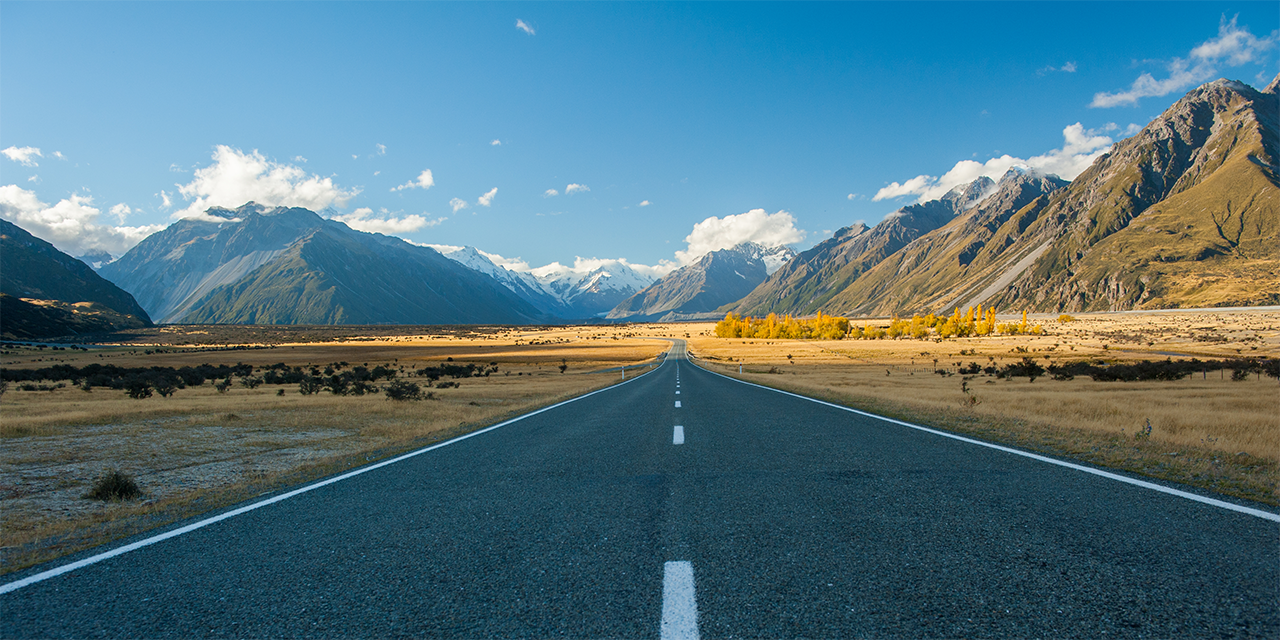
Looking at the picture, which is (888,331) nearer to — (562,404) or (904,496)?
(562,404)

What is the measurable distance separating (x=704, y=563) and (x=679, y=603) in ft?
2.41

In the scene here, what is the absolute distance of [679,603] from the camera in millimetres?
3449

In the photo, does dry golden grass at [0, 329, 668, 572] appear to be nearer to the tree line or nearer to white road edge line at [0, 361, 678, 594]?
white road edge line at [0, 361, 678, 594]

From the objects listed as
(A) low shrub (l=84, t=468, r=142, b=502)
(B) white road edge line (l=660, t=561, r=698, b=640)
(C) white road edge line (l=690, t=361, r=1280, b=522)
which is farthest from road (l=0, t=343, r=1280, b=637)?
(A) low shrub (l=84, t=468, r=142, b=502)

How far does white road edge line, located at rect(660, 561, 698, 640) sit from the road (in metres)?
0.02

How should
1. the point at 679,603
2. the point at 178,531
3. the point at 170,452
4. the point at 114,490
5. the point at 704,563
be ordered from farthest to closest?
1. the point at 170,452
2. the point at 114,490
3. the point at 178,531
4. the point at 704,563
5. the point at 679,603

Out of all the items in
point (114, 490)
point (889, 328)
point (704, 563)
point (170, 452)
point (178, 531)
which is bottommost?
point (170, 452)

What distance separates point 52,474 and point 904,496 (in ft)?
43.8

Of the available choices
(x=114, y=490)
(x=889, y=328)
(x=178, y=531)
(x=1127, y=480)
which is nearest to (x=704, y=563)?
(x=178, y=531)

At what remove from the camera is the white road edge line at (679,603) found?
10.2ft

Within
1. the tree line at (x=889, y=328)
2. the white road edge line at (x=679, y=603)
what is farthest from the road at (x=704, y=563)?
the tree line at (x=889, y=328)

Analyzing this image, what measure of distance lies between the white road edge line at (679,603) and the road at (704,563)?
0.02 m

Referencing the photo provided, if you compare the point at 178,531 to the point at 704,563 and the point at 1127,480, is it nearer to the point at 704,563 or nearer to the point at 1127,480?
the point at 704,563

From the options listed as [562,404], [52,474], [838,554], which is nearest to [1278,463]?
[838,554]
